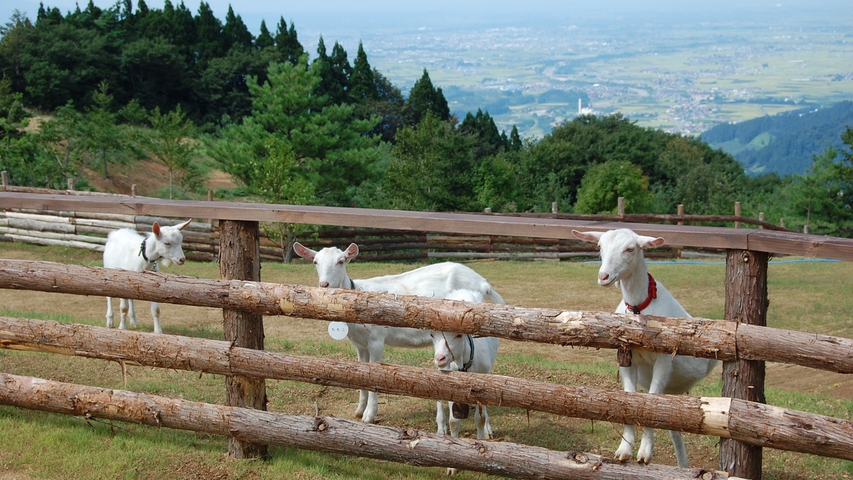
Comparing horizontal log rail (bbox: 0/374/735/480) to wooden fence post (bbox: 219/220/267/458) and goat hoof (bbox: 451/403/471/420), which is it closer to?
wooden fence post (bbox: 219/220/267/458)

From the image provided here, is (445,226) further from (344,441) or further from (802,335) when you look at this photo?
(802,335)

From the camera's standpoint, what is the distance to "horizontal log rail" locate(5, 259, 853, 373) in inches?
172

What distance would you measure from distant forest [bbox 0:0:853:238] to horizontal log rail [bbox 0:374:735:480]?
16.0 meters

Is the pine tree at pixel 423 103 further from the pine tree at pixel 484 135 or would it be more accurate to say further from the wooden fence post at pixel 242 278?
the wooden fence post at pixel 242 278

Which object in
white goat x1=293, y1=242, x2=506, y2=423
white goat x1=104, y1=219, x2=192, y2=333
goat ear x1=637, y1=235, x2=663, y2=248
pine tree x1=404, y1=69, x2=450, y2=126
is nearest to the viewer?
goat ear x1=637, y1=235, x2=663, y2=248

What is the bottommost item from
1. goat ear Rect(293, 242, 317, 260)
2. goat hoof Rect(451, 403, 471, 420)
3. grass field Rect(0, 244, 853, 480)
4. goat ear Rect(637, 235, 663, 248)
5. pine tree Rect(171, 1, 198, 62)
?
grass field Rect(0, 244, 853, 480)

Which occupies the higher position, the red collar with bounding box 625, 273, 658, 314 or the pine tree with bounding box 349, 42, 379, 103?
the pine tree with bounding box 349, 42, 379, 103

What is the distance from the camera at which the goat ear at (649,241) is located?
495 cm

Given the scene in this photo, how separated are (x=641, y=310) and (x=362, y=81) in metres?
60.2

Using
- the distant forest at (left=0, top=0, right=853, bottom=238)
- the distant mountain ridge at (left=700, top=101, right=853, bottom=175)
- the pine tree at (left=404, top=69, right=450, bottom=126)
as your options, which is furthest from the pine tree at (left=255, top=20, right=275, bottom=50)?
the distant mountain ridge at (left=700, top=101, right=853, bottom=175)

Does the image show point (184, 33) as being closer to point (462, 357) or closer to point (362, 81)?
point (362, 81)

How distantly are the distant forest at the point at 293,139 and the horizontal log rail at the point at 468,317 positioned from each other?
16042 mm

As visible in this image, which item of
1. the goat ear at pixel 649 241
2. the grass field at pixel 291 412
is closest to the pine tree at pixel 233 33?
the grass field at pixel 291 412

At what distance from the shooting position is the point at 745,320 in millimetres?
4609
